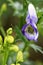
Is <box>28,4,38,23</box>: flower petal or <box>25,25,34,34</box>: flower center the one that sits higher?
<box>28,4,38,23</box>: flower petal

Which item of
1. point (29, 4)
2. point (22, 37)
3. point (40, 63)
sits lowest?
point (40, 63)

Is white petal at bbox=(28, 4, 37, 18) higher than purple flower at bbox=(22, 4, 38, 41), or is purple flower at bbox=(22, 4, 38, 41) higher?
white petal at bbox=(28, 4, 37, 18)

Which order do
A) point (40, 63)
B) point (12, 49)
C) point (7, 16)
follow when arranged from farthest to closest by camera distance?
1. point (7, 16)
2. point (40, 63)
3. point (12, 49)

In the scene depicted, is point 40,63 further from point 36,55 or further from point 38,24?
point 38,24

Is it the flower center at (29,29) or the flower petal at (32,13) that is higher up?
the flower petal at (32,13)

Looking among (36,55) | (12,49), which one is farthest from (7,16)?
(12,49)

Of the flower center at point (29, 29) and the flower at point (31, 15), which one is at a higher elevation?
the flower at point (31, 15)

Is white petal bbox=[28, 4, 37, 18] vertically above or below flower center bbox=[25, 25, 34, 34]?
above

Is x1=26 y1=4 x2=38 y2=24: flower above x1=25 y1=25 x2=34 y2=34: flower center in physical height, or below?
above

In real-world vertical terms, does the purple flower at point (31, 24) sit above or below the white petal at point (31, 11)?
below

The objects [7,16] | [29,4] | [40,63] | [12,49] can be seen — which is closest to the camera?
[12,49]

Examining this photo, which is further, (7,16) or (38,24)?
(7,16)
